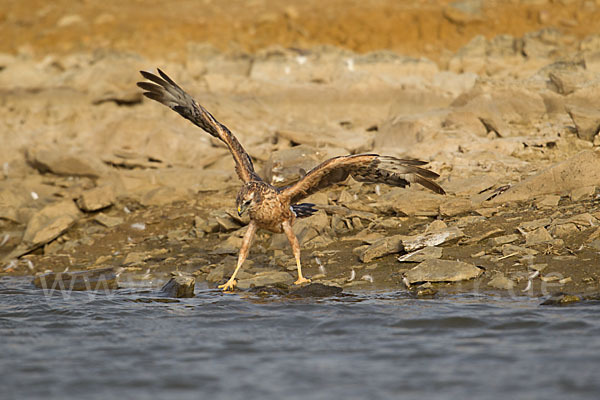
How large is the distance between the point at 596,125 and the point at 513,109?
2192 millimetres

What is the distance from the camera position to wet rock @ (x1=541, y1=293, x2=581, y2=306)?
725 cm

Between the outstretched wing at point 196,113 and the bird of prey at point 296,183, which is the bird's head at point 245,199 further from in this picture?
the outstretched wing at point 196,113

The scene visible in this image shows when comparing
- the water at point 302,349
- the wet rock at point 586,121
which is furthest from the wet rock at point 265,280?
the wet rock at point 586,121

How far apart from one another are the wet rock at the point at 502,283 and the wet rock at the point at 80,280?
4760mm

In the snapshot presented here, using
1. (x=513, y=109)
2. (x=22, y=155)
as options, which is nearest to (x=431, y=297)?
(x=513, y=109)

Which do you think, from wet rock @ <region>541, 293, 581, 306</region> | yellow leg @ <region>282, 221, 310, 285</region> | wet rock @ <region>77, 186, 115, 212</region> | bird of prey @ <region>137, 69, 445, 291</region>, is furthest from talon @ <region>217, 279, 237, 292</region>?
wet rock @ <region>77, 186, 115, 212</region>

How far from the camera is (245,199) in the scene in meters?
8.74

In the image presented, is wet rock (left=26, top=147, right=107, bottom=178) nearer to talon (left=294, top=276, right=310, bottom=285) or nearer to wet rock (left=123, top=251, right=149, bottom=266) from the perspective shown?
wet rock (left=123, top=251, right=149, bottom=266)

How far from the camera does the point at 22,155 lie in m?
16.2

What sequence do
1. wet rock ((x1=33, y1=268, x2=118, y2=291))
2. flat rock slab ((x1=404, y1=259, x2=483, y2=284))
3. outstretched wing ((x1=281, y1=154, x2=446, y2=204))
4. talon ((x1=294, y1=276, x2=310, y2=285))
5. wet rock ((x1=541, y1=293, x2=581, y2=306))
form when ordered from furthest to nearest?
wet rock ((x1=33, y1=268, x2=118, y2=291)), outstretched wing ((x1=281, y1=154, x2=446, y2=204)), talon ((x1=294, y1=276, x2=310, y2=285)), flat rock slab ((x1=404, y1=259, x2=483, y2=284)), wet rock ((x1=541, y1=293, x2=581, y2=306))

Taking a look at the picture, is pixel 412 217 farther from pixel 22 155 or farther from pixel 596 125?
pixel 22 155

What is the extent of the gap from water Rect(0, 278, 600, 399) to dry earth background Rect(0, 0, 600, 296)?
3.24 ft

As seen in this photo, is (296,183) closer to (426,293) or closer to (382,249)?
(382,249)

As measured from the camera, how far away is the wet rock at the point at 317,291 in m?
8.34
